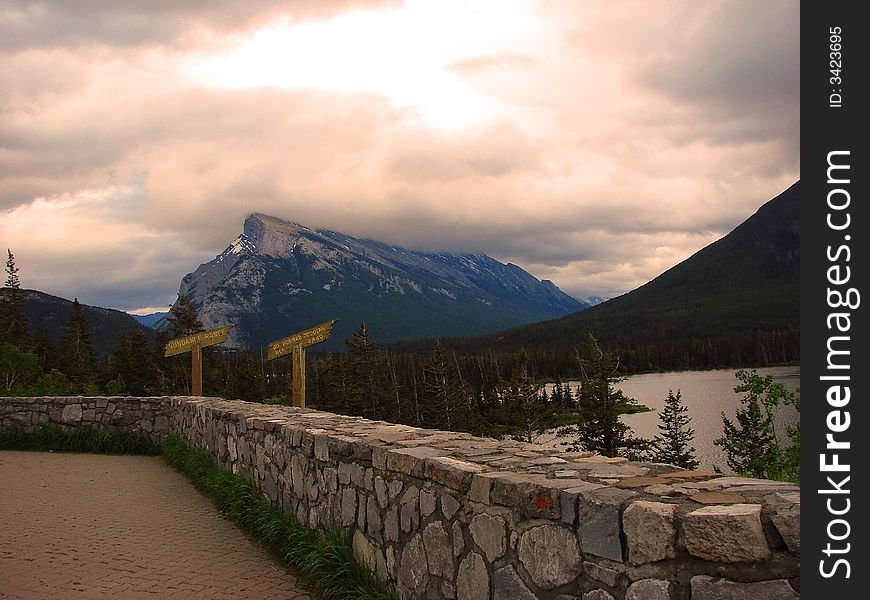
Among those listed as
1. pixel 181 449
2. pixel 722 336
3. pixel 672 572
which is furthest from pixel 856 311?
pixel 722 336

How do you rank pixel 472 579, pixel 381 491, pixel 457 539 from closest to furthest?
pixel 472 579, pixel 457 539, pixel 381 491

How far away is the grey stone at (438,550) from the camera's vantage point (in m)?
3.72

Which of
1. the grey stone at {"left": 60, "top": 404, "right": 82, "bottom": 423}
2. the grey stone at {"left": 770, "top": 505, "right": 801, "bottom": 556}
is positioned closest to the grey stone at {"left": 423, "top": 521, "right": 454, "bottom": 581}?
the grey stone at {"left": 770, "top": 505, "right": 801, "bottom": 556}

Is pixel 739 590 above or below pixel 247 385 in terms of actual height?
above

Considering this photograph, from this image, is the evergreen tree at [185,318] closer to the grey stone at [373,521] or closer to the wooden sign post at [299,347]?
the wooden sign post at [299,347]

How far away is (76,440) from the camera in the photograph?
12.3m

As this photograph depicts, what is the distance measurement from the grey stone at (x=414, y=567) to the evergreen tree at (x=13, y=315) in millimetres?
33961

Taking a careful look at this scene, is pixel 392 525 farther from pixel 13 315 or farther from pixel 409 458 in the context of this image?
pixel 13 315

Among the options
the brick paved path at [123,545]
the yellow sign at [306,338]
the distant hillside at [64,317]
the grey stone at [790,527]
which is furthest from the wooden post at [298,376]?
the distant hillside at [64,317]

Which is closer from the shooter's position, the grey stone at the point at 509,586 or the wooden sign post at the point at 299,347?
the grey stone at the point at 509,586

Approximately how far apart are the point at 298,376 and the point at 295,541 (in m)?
4.64

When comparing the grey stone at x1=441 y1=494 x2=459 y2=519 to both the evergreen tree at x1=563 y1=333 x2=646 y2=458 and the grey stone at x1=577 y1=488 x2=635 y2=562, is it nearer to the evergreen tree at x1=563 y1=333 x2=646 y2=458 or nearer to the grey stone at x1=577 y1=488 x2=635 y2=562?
the grey stone at x1=577 y1=488 x2=635 y2=562

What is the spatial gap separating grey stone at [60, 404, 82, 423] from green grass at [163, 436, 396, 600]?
177 inches

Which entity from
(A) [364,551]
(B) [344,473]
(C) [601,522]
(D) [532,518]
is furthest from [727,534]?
(B) [344,473]
